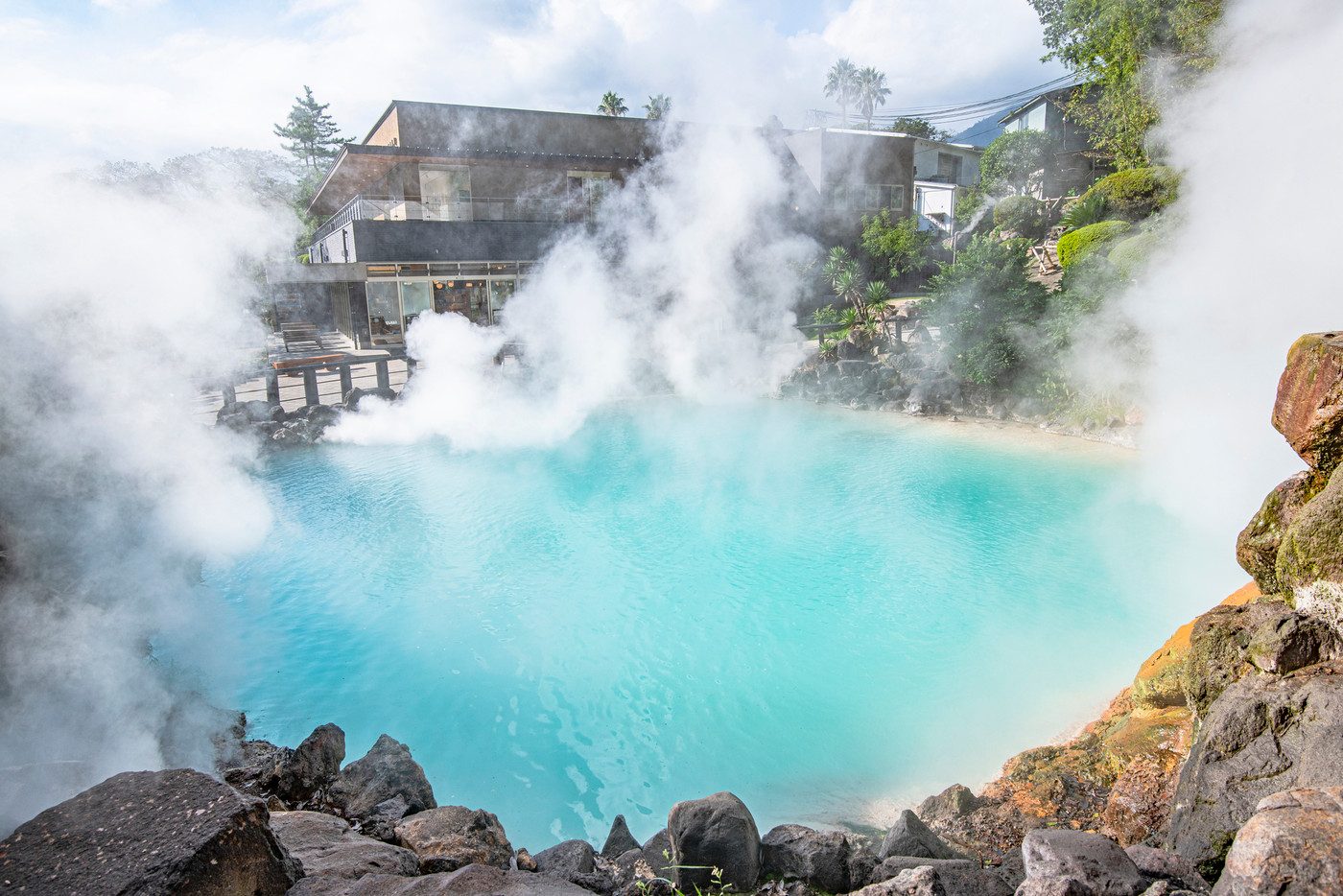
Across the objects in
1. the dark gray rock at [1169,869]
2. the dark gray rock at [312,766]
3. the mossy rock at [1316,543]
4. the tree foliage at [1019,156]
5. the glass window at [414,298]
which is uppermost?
the tree foliage at [1019,156]

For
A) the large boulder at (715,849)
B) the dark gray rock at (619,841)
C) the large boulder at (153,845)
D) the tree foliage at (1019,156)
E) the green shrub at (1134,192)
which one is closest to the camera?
the large boulder at (153,845)

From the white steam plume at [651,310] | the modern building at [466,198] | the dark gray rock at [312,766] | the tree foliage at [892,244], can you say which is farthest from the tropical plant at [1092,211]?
the dark gray rock at [312,766]

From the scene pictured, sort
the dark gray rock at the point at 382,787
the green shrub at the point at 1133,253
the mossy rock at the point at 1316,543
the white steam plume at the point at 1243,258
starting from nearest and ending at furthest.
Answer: the mossy rock at the point at 1316,543 → the dark gray rock at the point at 382,787 → the white steam plume at the point at 1243,258 → the green shrub at the point at 1133,253

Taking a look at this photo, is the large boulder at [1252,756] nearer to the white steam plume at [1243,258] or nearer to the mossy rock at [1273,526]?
the mossy rock at [1273,526]

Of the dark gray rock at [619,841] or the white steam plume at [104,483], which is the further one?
the dark gray rock at [619,841]

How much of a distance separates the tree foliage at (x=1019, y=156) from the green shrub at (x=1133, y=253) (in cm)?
2161

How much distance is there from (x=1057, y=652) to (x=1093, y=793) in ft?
8.35

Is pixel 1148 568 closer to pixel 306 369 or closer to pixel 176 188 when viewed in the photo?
pixel 176 188

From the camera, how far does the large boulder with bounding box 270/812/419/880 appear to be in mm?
3100

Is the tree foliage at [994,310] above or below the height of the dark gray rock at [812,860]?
above

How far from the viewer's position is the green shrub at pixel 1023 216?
25172 millimetres

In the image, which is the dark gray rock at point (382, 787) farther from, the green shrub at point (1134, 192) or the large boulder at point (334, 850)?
the green shrub at point (1134, 192)

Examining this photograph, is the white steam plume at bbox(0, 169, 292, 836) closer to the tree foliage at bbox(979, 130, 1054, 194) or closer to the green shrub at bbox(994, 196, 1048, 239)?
the green shrub at bbox(994, 196, 1048, 239)

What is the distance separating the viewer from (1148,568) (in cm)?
816
